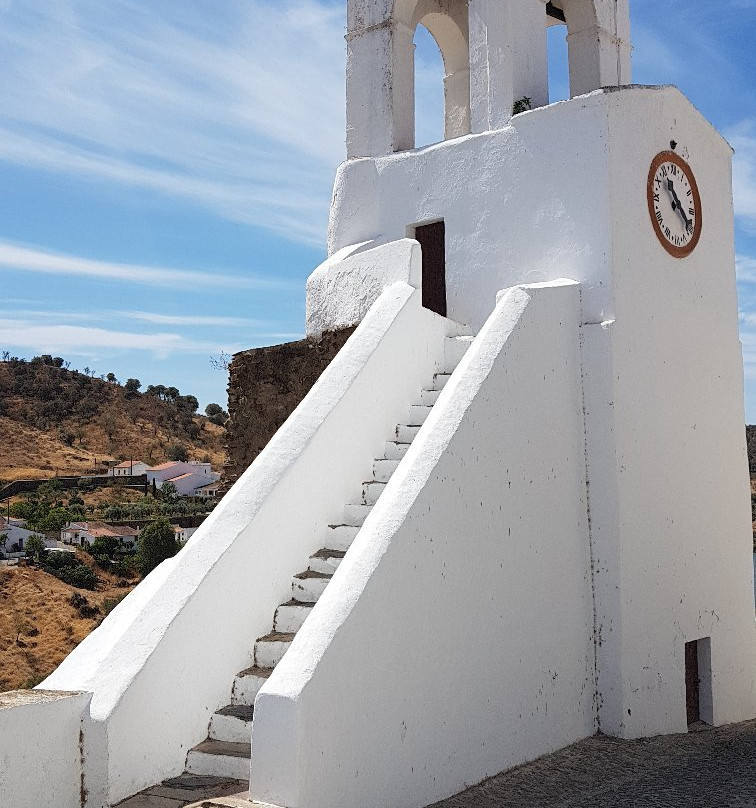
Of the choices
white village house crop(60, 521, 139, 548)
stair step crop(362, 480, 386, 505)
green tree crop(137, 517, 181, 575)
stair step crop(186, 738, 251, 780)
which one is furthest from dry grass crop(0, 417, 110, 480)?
stair step crop(186, 738, 251, 780)

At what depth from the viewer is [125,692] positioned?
495cm

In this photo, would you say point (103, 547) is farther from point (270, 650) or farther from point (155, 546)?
point (270, 650)

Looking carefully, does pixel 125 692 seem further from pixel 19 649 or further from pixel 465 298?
pixel 19 649

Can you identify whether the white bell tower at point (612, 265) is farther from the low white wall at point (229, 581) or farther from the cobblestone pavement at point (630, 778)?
the low white wall at point (229, 581)

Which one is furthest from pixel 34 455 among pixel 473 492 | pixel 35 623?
pixel 473 492

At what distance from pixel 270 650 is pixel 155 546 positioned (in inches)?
1169

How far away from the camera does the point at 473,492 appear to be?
5902mm

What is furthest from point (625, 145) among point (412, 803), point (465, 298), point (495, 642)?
point (412, 803)

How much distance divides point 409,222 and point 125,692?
5.66 meters

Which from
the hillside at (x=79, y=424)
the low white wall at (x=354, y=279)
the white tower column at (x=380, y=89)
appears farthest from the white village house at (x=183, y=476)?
the white tower column at (x=380, y=89)

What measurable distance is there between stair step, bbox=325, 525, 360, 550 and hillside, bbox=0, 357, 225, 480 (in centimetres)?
4730

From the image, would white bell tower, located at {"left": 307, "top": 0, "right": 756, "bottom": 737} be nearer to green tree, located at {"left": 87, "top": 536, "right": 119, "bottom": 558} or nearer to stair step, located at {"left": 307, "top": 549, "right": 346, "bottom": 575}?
stair step, located at {"left": 307, "top": 549, "right": 346, "bottom": 575}

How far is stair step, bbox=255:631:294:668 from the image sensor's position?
5746mm

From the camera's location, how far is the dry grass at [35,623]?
2581cm
